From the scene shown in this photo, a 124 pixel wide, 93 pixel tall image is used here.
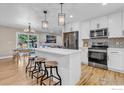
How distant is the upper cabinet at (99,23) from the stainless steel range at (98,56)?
821mm

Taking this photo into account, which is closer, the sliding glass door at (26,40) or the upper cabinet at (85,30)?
the upper cabinet at (85,30)

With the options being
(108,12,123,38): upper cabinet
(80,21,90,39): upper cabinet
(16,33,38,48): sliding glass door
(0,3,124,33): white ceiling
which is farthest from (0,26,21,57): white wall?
(108,12,123,38): upper cabinet

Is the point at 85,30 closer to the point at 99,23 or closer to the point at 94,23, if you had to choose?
the point at 94,23

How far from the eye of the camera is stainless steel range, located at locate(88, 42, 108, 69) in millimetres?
4441

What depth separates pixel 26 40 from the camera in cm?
961

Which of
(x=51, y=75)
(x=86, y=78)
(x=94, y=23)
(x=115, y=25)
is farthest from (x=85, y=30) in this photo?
(x=51, y=75)

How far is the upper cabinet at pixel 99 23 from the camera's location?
464cm

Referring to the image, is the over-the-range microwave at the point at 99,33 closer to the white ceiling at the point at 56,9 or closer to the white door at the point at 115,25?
the white door at the point at 115,25

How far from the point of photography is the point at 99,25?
4898 mm

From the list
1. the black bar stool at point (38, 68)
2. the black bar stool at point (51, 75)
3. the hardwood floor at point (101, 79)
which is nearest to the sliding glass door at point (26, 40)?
the black bar stool at point (38, 68)

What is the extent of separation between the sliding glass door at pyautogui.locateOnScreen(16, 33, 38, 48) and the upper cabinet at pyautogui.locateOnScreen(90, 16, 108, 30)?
5.63m

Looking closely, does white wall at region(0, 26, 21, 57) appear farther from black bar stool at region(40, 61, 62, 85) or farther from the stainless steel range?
the stainless steel range

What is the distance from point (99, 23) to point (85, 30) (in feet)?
2.91
